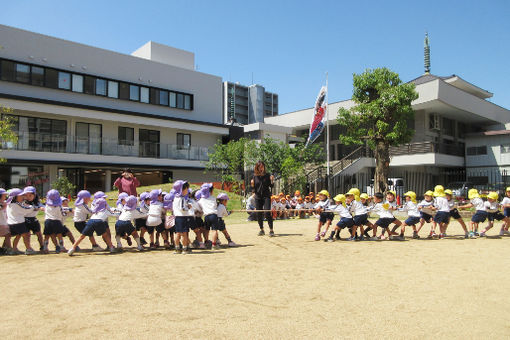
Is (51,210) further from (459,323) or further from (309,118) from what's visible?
(309,118)

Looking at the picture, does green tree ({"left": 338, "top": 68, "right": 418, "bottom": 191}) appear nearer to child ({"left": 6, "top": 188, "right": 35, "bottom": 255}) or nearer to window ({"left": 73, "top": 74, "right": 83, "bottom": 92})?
child ({"left": 6, "top": 188, "right": 35, "bottom": 255})

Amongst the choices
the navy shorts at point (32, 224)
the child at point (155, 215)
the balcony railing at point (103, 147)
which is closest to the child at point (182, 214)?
the child at point (155, 215)

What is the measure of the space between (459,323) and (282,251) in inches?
181

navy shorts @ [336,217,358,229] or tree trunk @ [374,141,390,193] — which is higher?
tree trunk @ [374,141,390,193]

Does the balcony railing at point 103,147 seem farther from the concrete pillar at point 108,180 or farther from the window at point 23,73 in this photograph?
the window at point 23,73

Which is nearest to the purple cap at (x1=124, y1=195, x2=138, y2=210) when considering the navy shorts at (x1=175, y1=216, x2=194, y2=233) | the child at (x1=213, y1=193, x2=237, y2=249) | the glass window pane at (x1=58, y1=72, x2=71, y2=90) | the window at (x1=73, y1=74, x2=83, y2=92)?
the navy shorts at (x1=175, y1=216, x2=194, y2=233)

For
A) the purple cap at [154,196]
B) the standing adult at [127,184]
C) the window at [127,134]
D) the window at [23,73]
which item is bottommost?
the purple cap at [154,196]

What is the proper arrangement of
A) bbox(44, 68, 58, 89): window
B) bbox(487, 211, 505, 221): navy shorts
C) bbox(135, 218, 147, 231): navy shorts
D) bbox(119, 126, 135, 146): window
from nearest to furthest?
bbox(135, 218, 147, 231): navy shorts → bbox(487, 211, 505, 221): navy shorts → bbox(44, 68, 58, 89): window → bbox(119, 126, 135, 146): window

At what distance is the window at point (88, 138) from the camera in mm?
23828

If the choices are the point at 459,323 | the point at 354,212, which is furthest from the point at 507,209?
the point at 459,323

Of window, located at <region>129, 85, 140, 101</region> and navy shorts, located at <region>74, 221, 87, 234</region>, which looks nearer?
navy shorts, located at <region>74, 221, 87, 234</region>

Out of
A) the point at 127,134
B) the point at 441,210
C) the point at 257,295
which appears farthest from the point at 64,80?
the point at 257,295

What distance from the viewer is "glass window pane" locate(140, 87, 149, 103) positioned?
92.8 feet

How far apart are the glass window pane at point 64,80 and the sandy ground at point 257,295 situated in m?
19.6
